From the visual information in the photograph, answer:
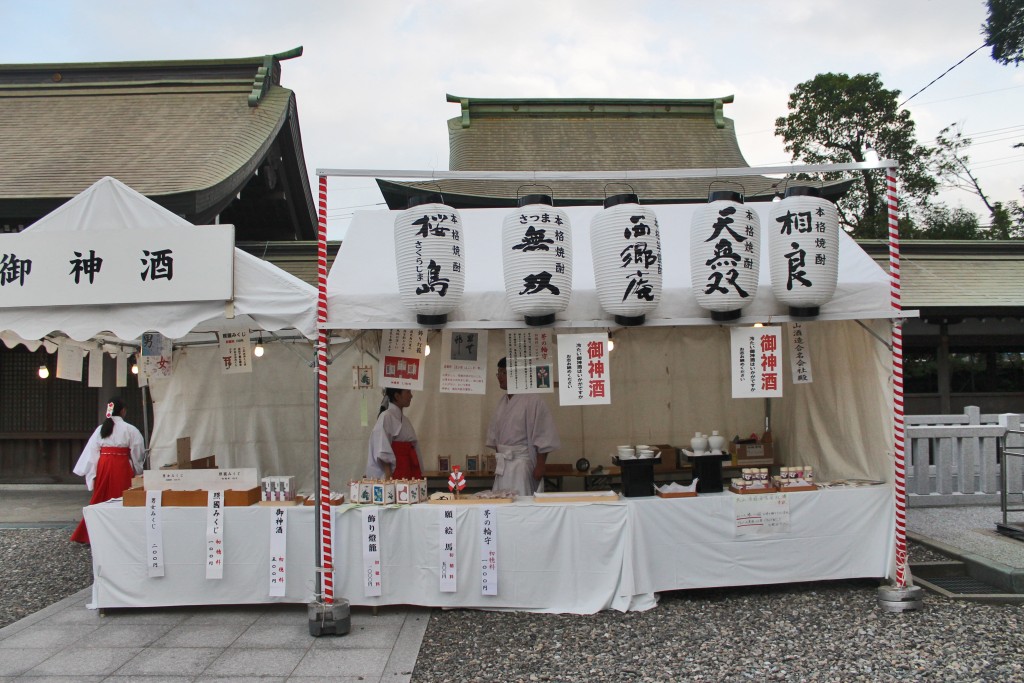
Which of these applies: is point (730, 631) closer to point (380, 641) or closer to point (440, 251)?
point (380, 641)

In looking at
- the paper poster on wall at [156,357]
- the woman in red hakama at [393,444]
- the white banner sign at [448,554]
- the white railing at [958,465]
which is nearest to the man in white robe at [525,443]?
the woman in red hakama at [393,444]

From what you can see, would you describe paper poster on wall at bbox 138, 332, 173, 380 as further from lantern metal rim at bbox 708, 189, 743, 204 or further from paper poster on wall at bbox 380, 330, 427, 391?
lantern metal rim at bbox 708, 189, 743, 204

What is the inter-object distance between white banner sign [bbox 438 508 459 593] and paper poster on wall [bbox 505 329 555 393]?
1.13 metres

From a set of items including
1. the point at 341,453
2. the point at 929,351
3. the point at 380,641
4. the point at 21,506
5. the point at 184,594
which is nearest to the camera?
the point at 380,641

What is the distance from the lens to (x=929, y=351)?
42.8ft

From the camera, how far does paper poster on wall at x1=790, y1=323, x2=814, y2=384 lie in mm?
5953

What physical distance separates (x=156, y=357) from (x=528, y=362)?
420 cm

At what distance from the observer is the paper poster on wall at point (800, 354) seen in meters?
5.95

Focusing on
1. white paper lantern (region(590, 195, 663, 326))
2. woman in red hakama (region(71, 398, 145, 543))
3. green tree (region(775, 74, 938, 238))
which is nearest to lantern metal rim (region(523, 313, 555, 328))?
white paper lantern (region(590, 195, 663, 326))

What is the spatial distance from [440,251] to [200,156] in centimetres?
707

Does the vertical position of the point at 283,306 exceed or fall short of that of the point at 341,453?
it exceeds it

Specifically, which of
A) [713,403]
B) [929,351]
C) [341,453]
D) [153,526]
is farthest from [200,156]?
[929,351]

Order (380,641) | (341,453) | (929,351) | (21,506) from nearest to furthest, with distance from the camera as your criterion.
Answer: (380,641) → (341,453) → (21,506) → (929,351)

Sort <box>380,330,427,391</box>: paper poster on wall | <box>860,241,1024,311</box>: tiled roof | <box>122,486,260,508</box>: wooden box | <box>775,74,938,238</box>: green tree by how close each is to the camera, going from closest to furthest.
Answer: <box>122,486,260,508</box>: wooden box
<box>380,330,427,391</box>: paper poster on wall
<box>860,241,1024,311</box>: tiled roof
<box>775,74,938,238</box>: green tree
